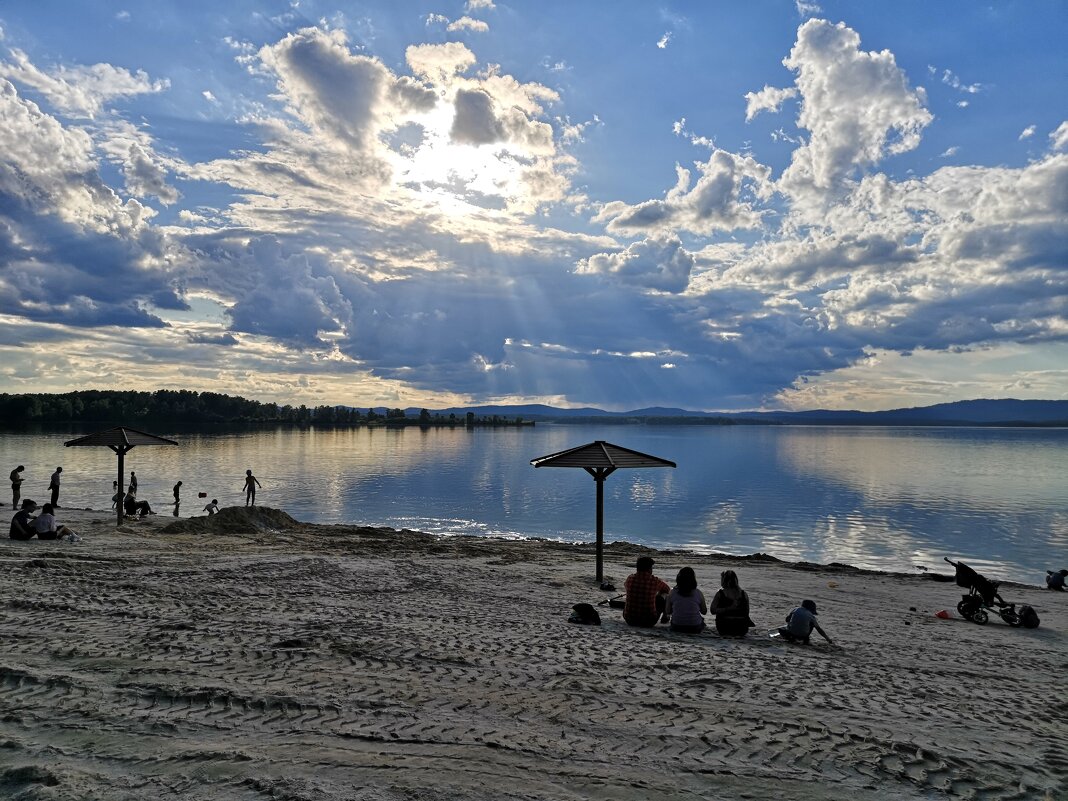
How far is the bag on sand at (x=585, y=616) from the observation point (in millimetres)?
10344

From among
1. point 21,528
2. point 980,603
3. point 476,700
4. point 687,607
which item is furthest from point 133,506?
point 980,603

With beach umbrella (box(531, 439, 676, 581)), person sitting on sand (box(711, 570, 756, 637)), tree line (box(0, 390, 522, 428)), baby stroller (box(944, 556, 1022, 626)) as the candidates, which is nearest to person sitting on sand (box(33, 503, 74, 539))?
beach umbrella (box(531, 439, 676, 581))

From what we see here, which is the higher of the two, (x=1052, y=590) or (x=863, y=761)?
(x=863, y=761)

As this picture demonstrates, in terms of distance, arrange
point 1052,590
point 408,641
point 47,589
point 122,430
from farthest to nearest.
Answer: point 122,430, point 1052,590, point 47,589, point 408,641

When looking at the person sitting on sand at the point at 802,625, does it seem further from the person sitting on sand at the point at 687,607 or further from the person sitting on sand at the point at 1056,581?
the person sitting on sand at the point at 1056,581

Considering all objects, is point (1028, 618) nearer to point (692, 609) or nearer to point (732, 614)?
point (732, 614)

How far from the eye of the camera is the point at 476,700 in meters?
6.70

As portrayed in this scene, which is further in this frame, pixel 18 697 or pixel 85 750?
pixel 18 697

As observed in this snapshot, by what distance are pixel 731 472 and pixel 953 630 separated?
51.1m

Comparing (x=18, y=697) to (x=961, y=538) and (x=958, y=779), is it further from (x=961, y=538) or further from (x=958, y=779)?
(x=961, y=538)

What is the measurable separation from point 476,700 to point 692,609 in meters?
4.60

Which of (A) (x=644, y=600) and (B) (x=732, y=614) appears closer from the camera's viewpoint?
(B) (x=732, y=614)

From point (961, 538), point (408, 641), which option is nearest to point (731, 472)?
point (961, 538)

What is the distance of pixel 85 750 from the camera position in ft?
17.6
